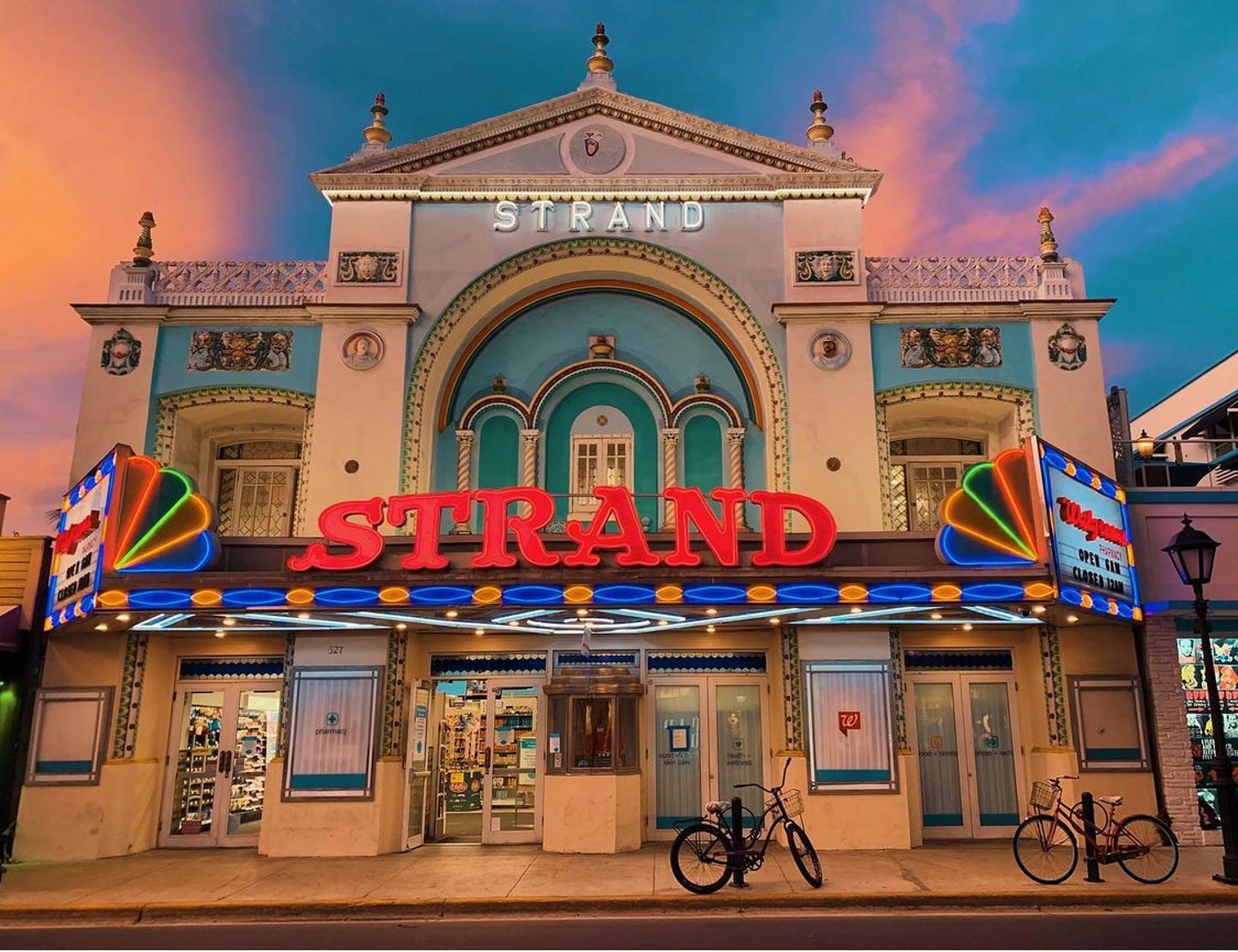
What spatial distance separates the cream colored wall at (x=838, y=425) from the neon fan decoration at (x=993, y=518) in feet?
9.74

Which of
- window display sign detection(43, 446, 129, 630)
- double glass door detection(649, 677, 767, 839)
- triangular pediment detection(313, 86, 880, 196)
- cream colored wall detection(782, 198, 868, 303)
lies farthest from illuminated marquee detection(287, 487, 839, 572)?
triangular pediment detection(313, 86, 880, 196)

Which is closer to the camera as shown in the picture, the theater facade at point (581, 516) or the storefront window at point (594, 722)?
the theater facade at point (581, 516)

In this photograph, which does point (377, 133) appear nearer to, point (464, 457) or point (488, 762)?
point (464, 457)

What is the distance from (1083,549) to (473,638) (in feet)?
32.9

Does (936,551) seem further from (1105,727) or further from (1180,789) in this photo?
(1180,789)

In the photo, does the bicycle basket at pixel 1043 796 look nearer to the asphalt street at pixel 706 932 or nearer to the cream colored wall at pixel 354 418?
the asphalt street at pixel 706 932

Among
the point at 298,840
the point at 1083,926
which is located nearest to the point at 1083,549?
the point at 1083,926

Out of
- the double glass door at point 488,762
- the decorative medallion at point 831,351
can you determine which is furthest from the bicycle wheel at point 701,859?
the decorative medallion at point 831,351

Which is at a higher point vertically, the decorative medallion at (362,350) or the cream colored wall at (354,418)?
the decorative medallion at (362,350)

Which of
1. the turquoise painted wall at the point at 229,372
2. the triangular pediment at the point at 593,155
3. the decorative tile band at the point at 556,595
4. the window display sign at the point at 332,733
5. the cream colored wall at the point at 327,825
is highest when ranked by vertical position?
the triangular pediment at the point at 593,155

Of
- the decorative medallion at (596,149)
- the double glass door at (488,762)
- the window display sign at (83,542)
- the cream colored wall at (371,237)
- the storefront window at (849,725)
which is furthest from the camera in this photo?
the decorative medallion at (596,149)

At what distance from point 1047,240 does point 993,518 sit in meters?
7.05

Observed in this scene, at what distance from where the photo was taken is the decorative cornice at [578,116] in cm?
1788

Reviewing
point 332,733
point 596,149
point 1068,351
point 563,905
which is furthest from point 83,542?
point 1068,351
